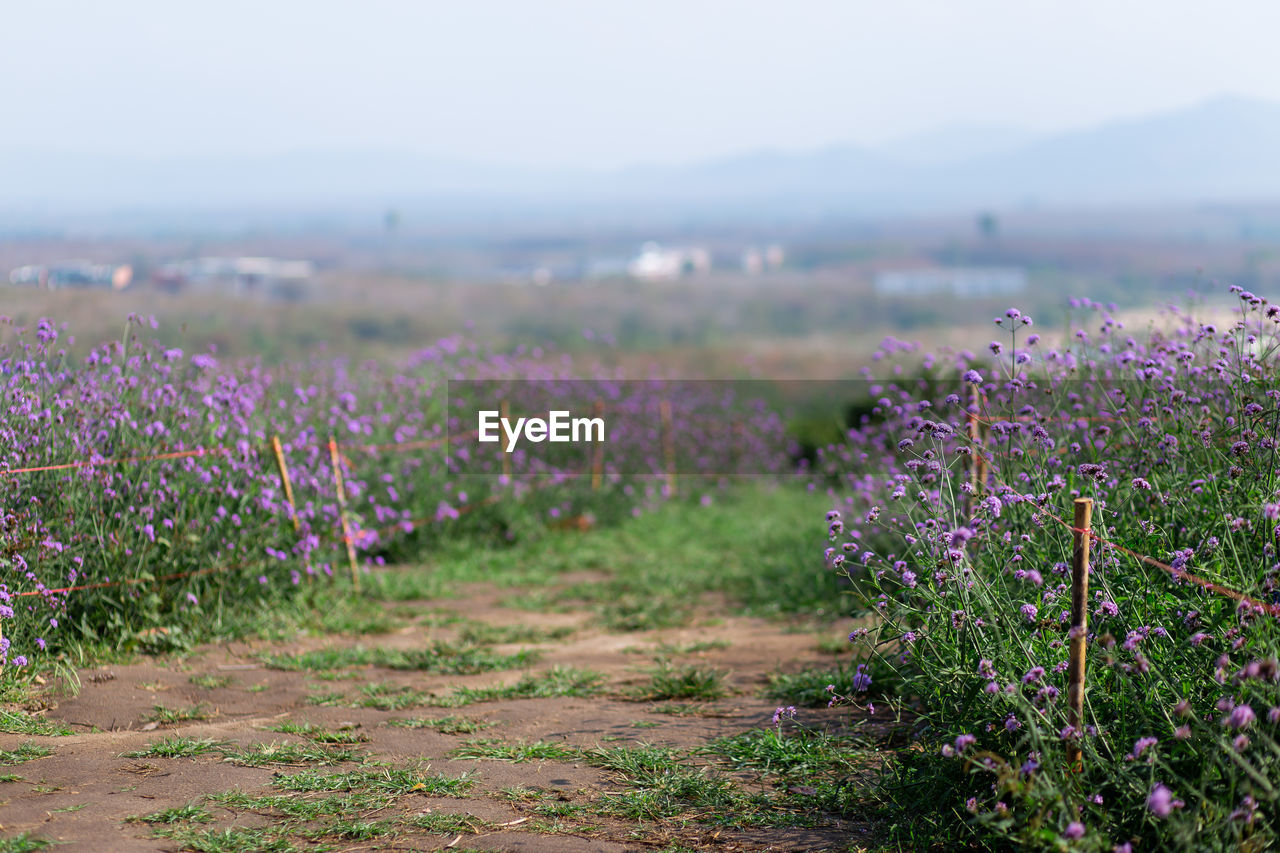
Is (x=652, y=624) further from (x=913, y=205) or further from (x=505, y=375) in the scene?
(x=913, y=205)

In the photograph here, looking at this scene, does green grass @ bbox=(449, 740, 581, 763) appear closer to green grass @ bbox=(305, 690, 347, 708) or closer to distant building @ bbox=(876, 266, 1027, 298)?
green grass @ bbox=(305, 690, 347, 708)

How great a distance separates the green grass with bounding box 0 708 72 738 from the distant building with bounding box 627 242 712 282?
53812 mm

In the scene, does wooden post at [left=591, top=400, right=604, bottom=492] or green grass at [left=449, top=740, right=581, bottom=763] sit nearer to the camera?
green grass at [left=449, top=740, right=581, bottom=763]

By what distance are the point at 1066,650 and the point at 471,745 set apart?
7.90 ft

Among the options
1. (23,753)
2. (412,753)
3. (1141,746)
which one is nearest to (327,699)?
(412,753)

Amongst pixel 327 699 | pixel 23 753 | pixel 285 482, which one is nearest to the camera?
pixel 23 753

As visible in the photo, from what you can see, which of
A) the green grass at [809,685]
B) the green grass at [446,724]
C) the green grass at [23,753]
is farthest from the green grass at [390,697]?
the green grass at [809,685]

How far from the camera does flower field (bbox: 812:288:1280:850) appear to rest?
2906mm

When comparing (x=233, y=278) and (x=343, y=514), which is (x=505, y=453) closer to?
(x=343, y=514)

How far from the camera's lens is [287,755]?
14.2ft

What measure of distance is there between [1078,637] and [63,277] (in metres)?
17.3

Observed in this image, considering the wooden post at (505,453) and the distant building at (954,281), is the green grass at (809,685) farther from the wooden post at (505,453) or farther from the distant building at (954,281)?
the distant building at (954,281)

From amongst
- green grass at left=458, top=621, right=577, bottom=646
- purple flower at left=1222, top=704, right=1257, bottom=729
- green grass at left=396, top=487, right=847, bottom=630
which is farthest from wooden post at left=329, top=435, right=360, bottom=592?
purple flower at left=1222, top=704, right=1257, bottom=729

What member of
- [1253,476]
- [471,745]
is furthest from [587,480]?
[1253,476]
